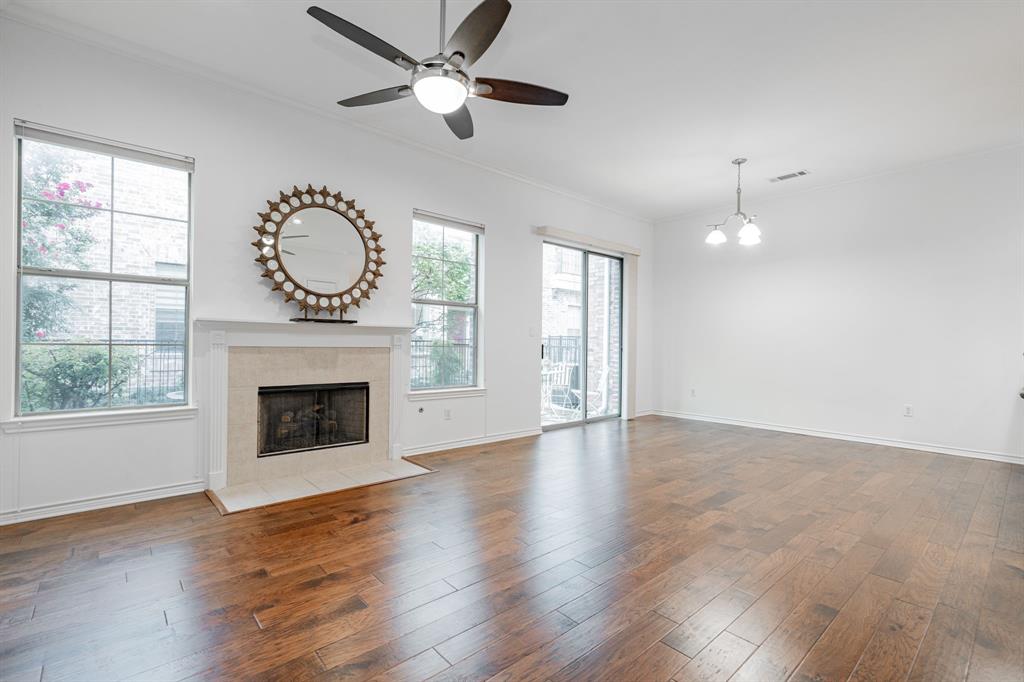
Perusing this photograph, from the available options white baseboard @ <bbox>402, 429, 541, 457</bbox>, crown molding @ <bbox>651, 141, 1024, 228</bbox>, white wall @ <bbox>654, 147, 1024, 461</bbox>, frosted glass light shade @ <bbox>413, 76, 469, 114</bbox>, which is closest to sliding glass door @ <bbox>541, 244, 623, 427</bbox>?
white baseboard @ <bbox>402, 429, 541, 457</bbox>

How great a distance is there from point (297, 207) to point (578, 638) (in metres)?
3.58

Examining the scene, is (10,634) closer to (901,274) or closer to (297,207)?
(297,207)

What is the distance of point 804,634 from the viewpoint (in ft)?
6.15

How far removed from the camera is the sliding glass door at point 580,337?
6191mm

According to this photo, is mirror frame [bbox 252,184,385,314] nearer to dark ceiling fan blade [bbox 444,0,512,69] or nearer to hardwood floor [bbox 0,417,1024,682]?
hardwood floor [bbox 0,417,1024,682]

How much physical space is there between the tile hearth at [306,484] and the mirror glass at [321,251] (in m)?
1.50

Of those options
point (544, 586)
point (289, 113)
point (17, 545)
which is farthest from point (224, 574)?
point (289, 113)

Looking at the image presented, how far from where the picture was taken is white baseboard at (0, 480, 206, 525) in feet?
9.45

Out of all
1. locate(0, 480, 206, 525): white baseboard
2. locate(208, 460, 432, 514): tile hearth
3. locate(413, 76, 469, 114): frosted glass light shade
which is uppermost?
locate(413, 76, 469, 114): frosted glass light shade

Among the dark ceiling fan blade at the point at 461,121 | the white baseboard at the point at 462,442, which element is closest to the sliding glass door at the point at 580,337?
the white baseboard at the point at 462,442

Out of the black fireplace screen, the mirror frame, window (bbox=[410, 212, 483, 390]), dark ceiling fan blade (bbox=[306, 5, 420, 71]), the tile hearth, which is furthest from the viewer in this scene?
window (bbox=[410, 212, 483, 390])

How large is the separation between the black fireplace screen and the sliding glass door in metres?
2.47

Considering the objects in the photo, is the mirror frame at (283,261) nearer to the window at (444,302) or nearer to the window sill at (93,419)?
the window at (444,302)

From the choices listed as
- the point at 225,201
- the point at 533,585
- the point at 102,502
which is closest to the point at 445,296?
the point at 225,201
